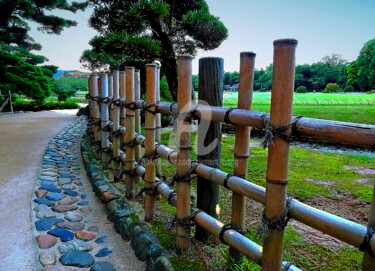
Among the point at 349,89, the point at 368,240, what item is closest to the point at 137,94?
the point at 368,240

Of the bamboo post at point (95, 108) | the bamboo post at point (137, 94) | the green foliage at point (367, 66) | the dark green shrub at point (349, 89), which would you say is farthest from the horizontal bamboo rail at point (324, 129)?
the dark green shrub at point (349, 89)

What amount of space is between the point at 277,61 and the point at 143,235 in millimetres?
1355

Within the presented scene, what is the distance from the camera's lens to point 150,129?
80.7 inches

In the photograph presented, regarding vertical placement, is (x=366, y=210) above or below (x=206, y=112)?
below

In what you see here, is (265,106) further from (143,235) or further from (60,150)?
(143,235)

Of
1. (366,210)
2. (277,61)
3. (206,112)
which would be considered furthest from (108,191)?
(366,210)

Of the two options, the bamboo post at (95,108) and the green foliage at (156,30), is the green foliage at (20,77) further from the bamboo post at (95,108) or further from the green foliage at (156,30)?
the bamboo post at (95,108)

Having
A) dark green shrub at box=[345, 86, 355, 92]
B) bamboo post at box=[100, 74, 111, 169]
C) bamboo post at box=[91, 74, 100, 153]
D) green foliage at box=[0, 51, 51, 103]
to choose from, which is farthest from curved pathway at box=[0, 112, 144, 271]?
dark green shrub at box=[345, 86, 355, 92]

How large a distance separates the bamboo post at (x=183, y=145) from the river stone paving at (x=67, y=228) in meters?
0.32

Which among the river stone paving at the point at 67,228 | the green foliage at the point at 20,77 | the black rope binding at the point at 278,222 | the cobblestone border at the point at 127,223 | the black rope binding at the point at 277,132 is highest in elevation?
the green foliage at the point at 20,77

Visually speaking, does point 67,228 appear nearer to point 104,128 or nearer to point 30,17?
point 104,128

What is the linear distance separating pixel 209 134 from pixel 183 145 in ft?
0.69

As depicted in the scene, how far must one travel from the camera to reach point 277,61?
3.32 ft

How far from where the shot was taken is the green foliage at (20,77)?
32.6 ft
